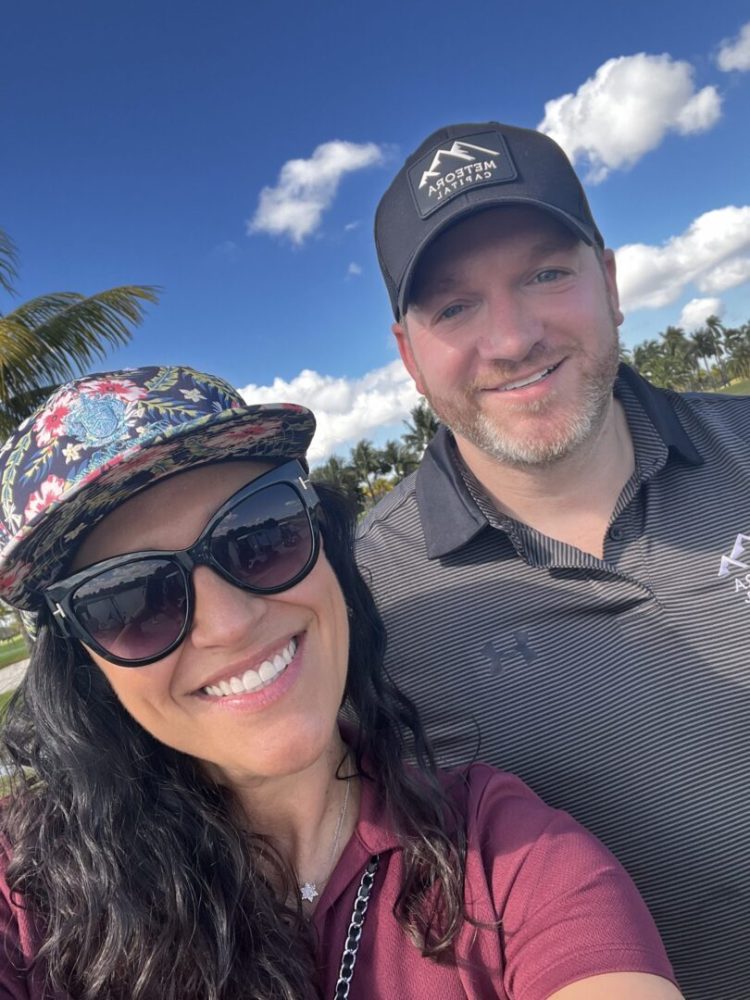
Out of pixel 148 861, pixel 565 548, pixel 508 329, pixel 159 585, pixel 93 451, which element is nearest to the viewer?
pixel 93 451

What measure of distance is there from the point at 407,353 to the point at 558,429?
2.55ft

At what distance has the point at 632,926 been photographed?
145cm

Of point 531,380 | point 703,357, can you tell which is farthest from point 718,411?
point 703,357

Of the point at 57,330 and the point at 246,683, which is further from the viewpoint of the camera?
the point at 57,330

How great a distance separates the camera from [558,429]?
2.61m

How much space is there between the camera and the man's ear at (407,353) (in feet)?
9.41

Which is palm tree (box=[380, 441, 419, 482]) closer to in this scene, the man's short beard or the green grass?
the green grass

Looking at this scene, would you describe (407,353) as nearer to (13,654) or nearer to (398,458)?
(13,654)

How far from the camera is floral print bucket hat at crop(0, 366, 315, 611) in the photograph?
1.46m

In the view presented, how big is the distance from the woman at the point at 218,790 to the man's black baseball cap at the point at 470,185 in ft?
3.98

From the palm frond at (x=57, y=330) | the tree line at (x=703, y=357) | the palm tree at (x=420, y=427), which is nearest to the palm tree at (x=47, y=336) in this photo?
the palm frond at (x=57, y=330)

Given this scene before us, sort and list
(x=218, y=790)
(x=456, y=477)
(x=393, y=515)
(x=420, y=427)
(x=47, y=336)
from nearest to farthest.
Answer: (x=218, y=790)
(x=456, y=477)
(x=393, y=515)
(x=47, y=336)
(x=420, y=427)

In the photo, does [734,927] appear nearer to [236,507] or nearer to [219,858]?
[219,858]

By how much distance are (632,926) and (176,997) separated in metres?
1.02
